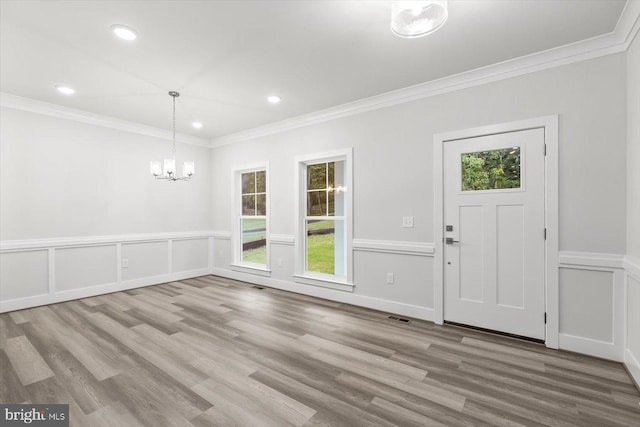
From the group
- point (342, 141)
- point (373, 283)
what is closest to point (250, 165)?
point (342, 141)

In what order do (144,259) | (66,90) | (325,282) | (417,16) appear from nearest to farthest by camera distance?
1. (417,16)
2. (66,90)
3. (325,282)
4. (144,259)

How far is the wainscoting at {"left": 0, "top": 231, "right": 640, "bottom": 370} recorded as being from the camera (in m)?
2.42

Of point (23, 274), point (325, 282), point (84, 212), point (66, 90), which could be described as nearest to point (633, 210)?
point (325, 282)

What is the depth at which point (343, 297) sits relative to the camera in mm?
3994

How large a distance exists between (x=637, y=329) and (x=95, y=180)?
632cm

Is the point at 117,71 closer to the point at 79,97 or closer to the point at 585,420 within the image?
the point at 79,97

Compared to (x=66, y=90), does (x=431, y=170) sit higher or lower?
lower

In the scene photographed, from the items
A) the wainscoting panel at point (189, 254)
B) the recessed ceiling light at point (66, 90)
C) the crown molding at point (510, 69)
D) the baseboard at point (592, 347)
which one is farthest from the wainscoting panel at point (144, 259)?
the baseboard at point (592, 347)

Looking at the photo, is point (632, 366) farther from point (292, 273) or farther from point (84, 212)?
point (84, 212)

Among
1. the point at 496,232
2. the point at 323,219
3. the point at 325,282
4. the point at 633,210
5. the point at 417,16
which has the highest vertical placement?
the point at 417,16

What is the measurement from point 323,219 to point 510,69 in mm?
2846

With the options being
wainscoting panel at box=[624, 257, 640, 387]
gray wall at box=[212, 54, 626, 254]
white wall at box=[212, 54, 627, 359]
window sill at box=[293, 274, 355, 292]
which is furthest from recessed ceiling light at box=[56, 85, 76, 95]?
wainscoting panel at box=[624, 257, 640, 387]

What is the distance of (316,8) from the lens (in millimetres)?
2086

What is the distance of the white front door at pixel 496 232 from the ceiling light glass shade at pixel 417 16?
1644 millimetres
